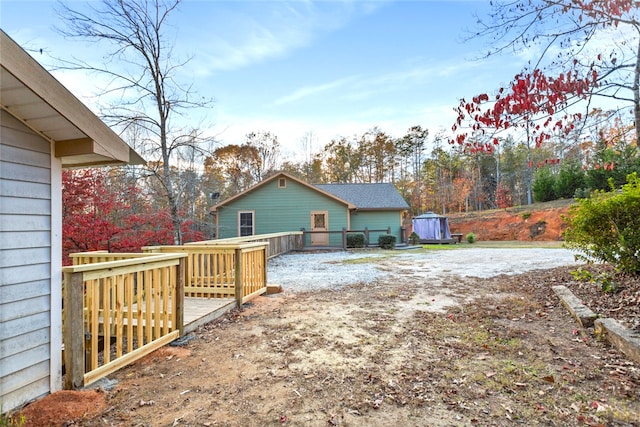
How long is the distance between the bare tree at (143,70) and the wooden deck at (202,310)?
4363mm

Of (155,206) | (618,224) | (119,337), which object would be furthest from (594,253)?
(155,206)

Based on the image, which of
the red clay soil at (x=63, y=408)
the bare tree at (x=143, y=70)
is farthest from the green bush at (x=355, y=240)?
the red clay soil at (x=63, y=408)

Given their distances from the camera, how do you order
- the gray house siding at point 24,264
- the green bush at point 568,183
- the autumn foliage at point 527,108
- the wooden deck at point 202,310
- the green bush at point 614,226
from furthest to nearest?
the green bush at point 568,183, the green bush at point 614,226, the wooden deck at point 202,310, the autumn foliage at point 527,108, the gray house siding at point 24,264

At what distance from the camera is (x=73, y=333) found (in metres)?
2.70

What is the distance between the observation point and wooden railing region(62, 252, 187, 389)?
2.69 meters

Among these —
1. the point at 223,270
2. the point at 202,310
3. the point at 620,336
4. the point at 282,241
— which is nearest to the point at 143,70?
the point at 223,270

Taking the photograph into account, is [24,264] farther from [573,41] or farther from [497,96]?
[573,41]

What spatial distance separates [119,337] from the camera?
313 centimetres

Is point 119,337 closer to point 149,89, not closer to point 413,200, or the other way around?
point 149,89

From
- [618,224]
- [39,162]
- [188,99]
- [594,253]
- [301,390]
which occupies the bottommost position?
[301,390]

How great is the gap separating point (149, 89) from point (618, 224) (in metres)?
10.7

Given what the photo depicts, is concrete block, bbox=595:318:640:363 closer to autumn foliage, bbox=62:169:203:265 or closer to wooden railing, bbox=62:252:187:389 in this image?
wooden railing, bbox=62:252:187:389

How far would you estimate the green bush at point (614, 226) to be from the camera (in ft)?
16.7

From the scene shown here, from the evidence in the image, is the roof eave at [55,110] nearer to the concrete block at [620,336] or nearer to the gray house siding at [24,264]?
the gray house siding at [24,264]
